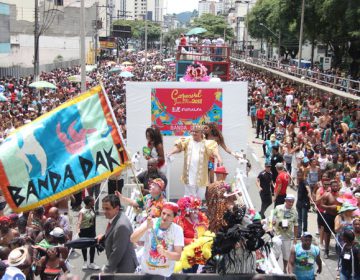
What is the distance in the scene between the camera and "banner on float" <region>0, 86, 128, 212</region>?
5922 millimetres

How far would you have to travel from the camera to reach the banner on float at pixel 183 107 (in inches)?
481

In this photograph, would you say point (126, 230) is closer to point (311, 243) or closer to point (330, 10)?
point (311, 243)

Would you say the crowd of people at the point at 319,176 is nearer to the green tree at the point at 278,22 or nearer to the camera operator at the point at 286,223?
the camera operator at the point at 286,223

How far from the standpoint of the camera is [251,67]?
6341cm

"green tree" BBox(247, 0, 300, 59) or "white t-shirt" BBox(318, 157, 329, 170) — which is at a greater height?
"green tree" BBox(247, 0, 300, 59)

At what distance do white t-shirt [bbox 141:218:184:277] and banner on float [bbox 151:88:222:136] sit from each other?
6616 mm

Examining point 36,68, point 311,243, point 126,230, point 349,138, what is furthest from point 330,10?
point 126,230

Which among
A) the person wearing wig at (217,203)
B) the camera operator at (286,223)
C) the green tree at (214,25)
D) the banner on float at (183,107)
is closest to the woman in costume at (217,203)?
the person wearing wig at (217,203)

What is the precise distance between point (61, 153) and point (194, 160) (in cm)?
399

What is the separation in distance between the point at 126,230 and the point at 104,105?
4.32 ft

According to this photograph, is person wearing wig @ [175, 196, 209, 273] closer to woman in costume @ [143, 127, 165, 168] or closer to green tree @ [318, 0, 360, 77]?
woman in costume @ [143, 127, 165, 168]

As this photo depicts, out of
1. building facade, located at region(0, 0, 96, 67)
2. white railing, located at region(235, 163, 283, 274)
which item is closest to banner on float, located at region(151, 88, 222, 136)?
white railing, located at region(235, 163, 283, 274)

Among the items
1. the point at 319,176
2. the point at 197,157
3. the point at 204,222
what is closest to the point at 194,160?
the point at 197,157

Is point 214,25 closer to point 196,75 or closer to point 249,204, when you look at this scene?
point 196,75
